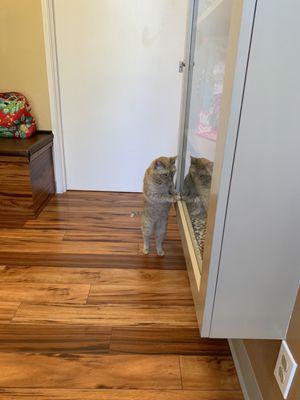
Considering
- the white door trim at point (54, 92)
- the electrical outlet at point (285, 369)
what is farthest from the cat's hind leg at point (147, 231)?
the white door trim at point (54, 92)

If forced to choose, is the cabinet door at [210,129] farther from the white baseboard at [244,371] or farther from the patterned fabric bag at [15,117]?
the patterned fabric bag at [15,117]

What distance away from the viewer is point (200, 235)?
118cm

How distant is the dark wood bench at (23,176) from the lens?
189 centimetres

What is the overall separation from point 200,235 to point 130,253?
62cm

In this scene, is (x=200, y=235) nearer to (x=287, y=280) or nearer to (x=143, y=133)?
(x=287, y=280)

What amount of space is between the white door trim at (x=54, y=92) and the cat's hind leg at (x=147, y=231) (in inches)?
42.2

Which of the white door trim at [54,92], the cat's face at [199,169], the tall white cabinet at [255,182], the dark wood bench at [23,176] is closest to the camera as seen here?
the tall white cabinet at [255,182]

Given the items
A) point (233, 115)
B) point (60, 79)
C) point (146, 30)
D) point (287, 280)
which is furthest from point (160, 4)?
point (287, 280)

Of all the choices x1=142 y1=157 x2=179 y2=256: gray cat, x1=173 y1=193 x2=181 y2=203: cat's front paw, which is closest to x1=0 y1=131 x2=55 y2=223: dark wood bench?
x1=142 y1=157 x2=179 y2=256: gray cat

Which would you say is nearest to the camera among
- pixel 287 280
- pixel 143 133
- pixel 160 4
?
pixel 287 280

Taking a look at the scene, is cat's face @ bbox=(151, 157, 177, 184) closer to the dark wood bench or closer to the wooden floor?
the wooden floor

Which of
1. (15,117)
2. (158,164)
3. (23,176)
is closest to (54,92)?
(15,117)

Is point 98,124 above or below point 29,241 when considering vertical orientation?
above

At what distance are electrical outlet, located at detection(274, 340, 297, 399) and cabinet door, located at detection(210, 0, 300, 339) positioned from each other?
1.8 inches
